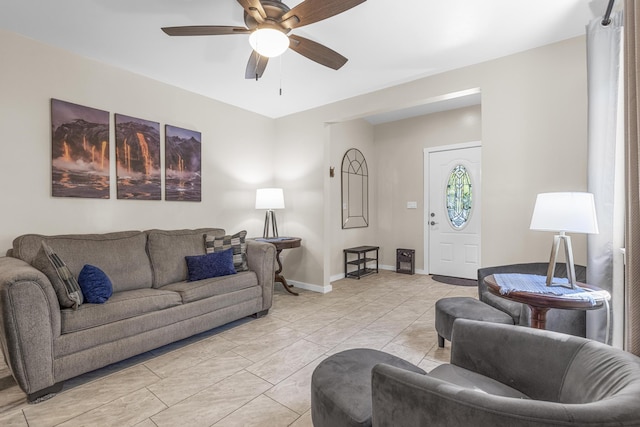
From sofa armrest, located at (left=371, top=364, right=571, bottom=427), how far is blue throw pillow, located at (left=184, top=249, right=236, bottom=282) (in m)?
2.36

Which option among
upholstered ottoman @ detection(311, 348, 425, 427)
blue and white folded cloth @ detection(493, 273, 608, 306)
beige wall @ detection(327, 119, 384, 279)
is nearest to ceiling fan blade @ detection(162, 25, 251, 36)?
upholstered ottoman @ detection(311, 348, 425, 427)

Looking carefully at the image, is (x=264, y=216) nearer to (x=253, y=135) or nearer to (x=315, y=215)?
(x=315, y=215)

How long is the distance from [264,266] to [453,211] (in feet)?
10.9

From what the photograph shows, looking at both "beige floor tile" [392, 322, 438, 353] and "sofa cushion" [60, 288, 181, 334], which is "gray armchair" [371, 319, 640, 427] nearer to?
"beige floor tile" [392, 322, 438, 353]

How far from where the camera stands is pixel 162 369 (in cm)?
220

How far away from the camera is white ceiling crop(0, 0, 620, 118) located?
2.14 meters

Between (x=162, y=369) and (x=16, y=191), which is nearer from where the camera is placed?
(x=162, y=369)

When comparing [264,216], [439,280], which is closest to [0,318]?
[264,216]

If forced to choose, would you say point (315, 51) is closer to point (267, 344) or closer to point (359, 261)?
point (267, 344)

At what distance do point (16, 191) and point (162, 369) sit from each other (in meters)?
1.87

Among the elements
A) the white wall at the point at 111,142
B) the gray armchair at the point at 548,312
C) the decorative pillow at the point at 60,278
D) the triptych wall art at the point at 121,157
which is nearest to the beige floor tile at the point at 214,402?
the decorative pillow at the point at 60,278

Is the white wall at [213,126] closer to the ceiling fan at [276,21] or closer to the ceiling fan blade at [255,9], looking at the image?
the ceiling fan at [276,21]

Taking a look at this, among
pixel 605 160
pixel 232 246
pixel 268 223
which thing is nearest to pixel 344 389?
pixel 605 160

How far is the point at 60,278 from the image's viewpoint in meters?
2.00
